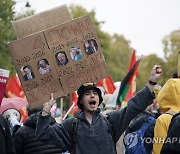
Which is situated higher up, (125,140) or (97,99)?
(97,99)

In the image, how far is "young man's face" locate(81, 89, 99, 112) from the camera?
614cm

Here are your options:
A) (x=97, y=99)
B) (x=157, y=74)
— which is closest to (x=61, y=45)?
(x=97, y=99)

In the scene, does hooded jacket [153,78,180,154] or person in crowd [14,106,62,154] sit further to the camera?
person in crowd [14,106,62,154]

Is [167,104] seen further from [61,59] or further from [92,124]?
[61,59]

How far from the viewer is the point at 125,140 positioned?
26.5ft

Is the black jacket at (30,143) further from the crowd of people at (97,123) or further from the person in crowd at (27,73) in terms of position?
the crowd of people at (97,123)

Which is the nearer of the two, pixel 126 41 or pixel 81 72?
pixel 81 72

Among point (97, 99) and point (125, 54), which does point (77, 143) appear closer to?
point (97, 99)

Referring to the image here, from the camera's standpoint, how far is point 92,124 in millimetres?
6070

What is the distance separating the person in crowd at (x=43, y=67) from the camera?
6.56 metres

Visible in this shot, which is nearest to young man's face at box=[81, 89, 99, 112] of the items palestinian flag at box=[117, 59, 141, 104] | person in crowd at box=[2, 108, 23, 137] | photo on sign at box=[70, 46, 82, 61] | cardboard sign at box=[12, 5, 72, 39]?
photo on sign at box=[70, 46, 82, 61]

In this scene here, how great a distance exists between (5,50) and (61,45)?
14425 mm

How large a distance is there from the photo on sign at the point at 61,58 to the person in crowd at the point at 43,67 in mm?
121

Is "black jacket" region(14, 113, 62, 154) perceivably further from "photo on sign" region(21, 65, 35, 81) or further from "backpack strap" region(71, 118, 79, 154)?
"backpack strap" region(71, 118, 79, 154)
